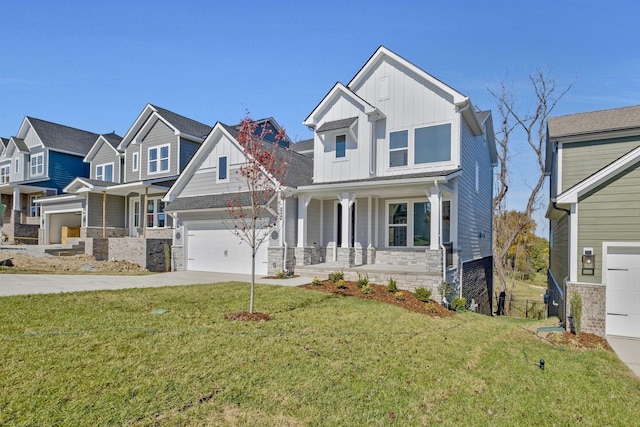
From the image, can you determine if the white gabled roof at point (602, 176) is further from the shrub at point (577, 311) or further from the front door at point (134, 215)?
the front door at point (134, 215)

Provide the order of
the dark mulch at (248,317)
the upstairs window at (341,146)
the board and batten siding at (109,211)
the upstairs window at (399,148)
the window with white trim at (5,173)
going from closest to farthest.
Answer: the dark mulch at (248,317), the upstairs window at (399,148), the upstairs window at (341,146), the board and batten siding at (109,211), the window with white trim at (5,173)

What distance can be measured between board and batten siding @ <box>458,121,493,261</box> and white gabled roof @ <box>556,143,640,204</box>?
4635 mm

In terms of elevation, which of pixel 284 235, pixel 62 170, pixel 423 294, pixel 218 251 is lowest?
pixel 423 294

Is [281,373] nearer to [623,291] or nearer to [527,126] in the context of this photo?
[623,291]

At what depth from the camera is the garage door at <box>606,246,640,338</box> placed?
8.27 meters

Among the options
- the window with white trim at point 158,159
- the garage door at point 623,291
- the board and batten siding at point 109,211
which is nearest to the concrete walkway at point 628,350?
the garage door at point 623,291

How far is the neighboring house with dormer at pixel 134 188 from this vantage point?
1955 cm

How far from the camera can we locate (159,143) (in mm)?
21766

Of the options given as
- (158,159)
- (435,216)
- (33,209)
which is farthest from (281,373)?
(33,209)

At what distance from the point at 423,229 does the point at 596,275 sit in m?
6.24

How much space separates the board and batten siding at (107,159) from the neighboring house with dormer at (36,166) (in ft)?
8.75

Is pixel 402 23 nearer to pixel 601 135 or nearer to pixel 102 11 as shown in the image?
pixel 601 135

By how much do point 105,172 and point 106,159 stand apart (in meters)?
0.90

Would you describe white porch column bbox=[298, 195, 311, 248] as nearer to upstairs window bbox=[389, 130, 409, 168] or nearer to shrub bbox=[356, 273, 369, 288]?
shrub bbox=[356, 273, 369, 288]
